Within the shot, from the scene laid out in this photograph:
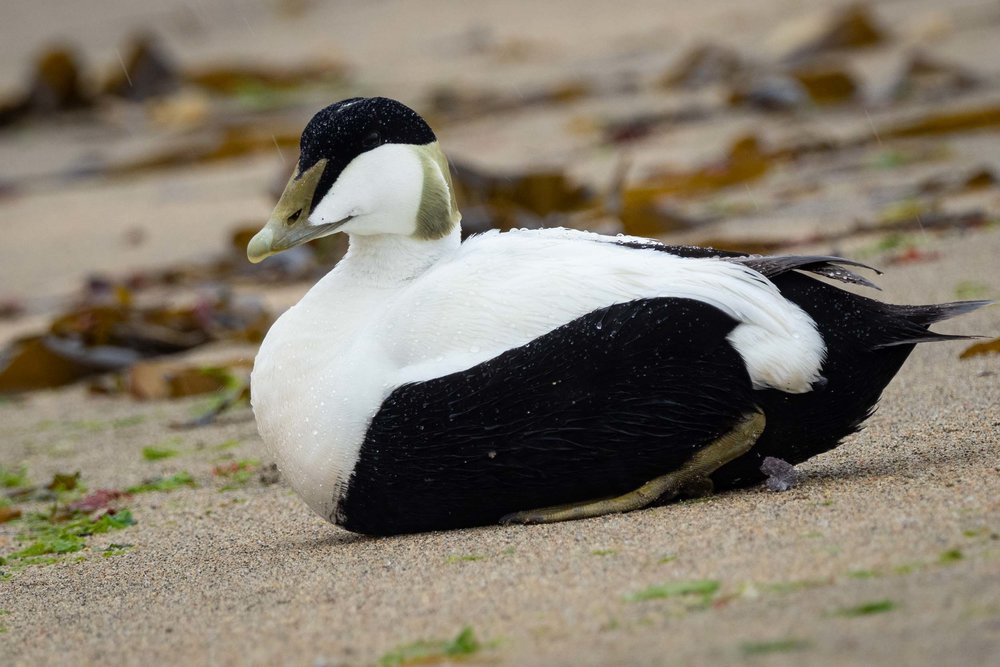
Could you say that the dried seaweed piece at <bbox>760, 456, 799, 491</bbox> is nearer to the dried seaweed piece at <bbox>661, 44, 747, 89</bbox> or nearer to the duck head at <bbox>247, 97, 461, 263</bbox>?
the duck head at <bbox>247, 97, 461, 263</bbox>

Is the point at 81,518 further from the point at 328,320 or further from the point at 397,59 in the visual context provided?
the point at 397,59

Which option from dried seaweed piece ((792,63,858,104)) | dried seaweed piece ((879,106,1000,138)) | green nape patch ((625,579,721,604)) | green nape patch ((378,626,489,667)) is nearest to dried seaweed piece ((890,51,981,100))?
dried seaweed piece ((792,63,858,104))

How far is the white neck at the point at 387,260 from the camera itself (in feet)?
11.6

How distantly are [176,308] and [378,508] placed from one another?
4.22 metres

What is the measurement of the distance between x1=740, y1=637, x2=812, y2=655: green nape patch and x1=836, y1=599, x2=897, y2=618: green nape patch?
5.7 inches

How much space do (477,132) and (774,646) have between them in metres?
9.50

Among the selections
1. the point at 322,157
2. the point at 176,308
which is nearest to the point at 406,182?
the point at 322,157

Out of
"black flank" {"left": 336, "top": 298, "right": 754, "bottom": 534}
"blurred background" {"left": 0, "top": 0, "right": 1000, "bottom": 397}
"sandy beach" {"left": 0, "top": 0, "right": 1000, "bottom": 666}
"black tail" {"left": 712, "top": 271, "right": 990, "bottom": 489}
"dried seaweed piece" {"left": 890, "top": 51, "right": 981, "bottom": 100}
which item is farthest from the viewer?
"dried seaweed piece" {"left": 890, "top": 51, "right": 981, "bottom": 100}

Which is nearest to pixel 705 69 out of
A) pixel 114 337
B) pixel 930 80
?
pixel 930 80

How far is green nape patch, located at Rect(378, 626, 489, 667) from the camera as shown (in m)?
2.44

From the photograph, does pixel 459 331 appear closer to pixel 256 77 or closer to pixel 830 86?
pixel 830 86

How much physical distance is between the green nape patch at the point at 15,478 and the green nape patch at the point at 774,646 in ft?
10.2

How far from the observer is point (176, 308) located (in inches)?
289

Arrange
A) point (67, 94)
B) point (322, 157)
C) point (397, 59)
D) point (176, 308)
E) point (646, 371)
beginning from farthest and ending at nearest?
point (397, 59)
point (67, 94)
point (176, 308)
point (322, 157)
point (646, 371)
